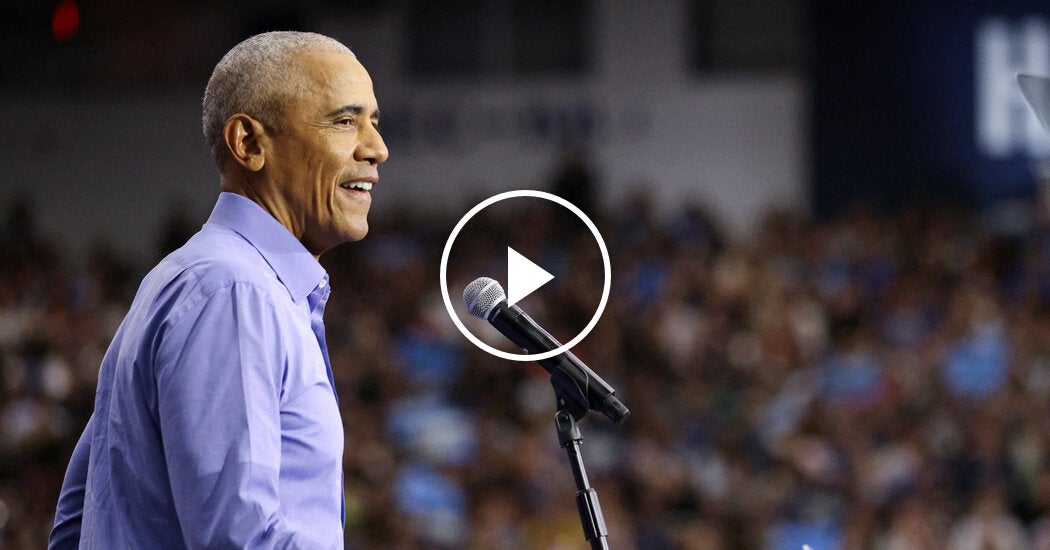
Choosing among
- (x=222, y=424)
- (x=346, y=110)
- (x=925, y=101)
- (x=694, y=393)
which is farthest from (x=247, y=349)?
(x=925, y=101)

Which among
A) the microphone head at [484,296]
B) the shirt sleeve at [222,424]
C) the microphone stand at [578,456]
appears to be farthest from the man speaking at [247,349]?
the microphone stand at [578,456]

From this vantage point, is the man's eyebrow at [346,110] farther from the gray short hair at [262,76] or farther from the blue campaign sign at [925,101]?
the blue campaign sign at [925,101]

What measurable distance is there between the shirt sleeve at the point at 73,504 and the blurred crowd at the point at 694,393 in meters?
3.56

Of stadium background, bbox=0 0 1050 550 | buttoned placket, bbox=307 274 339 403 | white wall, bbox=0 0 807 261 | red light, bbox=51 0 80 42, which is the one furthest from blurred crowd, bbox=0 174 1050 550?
buttoned placket, bbox=307 274 339 403

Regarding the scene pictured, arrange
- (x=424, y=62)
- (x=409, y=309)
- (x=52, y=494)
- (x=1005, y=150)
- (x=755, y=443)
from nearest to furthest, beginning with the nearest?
1. (x=52, y=494)
2. (x=755, y=443)
3. (x=409, y=309)
4. (x=1005, y=150)
5. (x=424, y=62)

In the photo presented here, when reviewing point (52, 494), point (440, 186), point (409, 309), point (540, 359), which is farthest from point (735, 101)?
point (540, 359)

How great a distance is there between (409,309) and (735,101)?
131 inches

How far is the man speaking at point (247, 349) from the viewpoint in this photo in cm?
123

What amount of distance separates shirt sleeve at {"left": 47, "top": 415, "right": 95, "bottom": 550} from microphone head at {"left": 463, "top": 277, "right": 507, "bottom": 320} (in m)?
0.46

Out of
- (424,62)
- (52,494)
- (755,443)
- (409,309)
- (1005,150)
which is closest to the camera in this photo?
(52,494)

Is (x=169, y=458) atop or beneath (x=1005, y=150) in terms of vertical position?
atop

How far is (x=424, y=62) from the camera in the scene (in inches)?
358

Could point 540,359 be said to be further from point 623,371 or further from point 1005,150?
point 1005,150

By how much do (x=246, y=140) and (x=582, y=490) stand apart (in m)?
0.54
